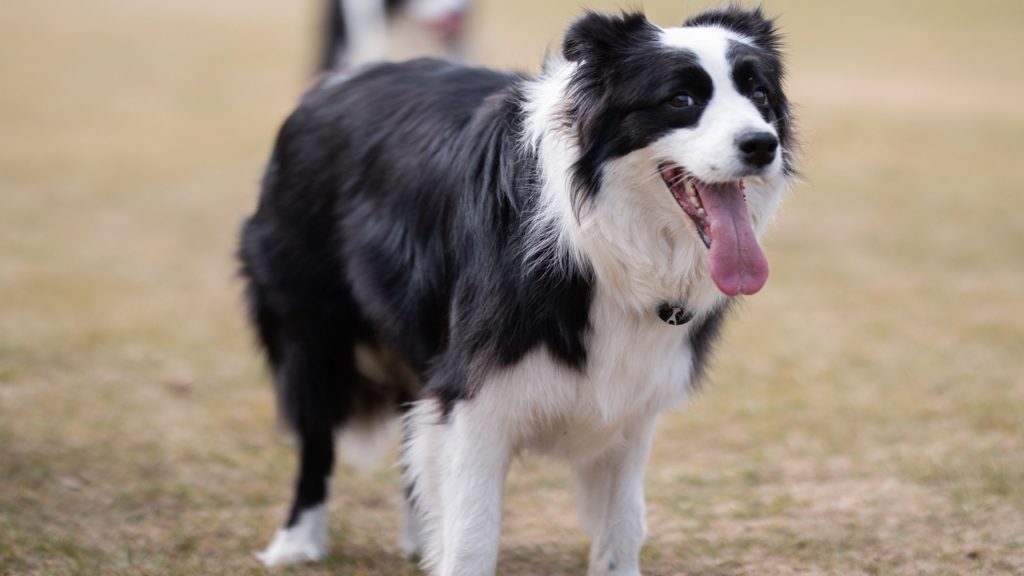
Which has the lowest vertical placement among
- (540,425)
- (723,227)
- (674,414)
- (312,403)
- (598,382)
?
(674,414)

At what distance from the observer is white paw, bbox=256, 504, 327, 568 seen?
15.0ft

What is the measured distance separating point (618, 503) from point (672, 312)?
2.57 ft

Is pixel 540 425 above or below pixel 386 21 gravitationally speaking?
below

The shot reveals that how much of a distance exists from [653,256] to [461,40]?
22.2ft

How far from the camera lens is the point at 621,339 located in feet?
12.0

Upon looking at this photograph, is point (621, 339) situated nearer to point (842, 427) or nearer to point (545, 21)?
point (842, 427)

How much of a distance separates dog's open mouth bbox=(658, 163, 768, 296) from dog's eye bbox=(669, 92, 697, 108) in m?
0.16

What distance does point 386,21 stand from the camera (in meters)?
10.0

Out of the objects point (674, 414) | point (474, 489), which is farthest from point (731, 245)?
point (674, 414)

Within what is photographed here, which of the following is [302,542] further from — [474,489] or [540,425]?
[540,425]

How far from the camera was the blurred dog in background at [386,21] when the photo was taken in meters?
9.77

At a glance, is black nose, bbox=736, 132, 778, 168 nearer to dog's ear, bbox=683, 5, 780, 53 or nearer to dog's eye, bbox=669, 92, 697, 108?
dog's eye, bbox=669, 92, 697, 108

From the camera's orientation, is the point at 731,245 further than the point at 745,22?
No

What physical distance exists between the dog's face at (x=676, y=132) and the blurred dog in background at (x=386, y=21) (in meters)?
6.35
